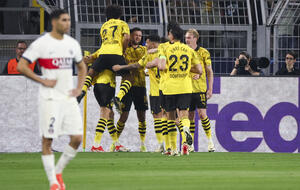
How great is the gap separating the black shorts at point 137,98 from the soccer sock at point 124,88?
0.28 m

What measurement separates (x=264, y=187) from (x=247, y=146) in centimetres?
809

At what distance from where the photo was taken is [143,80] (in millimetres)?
15508

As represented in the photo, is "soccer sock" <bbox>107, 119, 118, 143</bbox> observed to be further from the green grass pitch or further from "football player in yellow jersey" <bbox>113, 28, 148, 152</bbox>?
the green grass pitch

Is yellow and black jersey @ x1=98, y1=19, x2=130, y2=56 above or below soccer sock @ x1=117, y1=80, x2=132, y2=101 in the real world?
above

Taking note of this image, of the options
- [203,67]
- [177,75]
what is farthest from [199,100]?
[177,75]

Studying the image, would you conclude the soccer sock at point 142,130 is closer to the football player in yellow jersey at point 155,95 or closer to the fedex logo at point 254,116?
the football player in yellow jersey at point 155,95

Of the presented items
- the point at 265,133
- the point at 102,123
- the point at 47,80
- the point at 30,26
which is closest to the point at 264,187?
the point at 47,80

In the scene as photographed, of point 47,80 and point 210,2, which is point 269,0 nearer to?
point 210,2

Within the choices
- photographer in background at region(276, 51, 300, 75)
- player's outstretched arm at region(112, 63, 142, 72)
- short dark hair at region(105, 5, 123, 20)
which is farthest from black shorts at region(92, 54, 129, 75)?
photographer in background at region(276, 51, 300, 75)

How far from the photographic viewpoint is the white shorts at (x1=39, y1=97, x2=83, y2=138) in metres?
8.40

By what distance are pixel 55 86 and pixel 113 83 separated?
6.66 m

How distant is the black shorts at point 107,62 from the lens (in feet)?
48.4

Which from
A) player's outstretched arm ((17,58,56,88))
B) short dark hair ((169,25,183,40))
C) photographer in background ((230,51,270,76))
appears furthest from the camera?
photographer in background ((230,51,270,76))

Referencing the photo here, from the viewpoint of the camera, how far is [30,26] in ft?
69.3
